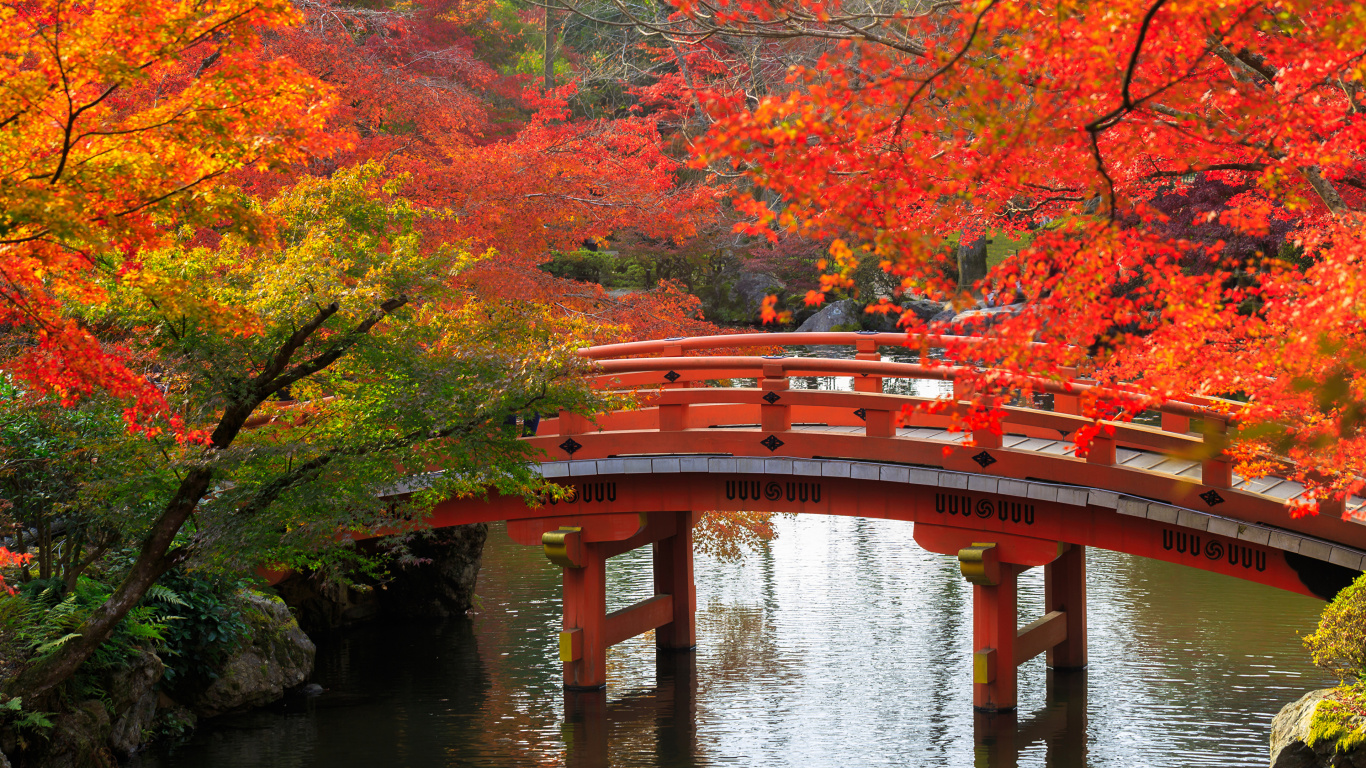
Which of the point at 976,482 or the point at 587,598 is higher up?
the point at 976,482

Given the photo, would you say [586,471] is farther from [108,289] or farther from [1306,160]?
[1306,160]

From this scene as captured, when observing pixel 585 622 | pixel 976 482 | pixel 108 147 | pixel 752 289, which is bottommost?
pixel 585 622

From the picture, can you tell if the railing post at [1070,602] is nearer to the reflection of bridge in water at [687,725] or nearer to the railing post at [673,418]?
the reflection of bridge in water at [687,725]

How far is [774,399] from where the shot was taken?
11.4m

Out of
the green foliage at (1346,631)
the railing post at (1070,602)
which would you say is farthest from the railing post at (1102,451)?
the railing post at (1070,602)

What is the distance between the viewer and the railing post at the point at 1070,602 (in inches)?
506

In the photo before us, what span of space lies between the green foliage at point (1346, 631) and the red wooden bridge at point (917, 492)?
2.19 feet

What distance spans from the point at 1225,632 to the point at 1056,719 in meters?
4.00

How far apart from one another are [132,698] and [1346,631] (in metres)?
9.41

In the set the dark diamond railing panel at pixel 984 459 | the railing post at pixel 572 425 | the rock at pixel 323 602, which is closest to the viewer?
the dark diamond railing panel at pixel 984 459

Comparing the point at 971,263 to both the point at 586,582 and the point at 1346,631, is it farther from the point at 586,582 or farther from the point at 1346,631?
the point at 1346,631

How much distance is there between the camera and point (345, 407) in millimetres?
10008

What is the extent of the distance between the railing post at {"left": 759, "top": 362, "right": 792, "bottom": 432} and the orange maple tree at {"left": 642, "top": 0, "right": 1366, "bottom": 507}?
2.37 m

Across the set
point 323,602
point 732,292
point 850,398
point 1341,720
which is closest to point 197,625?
point 323,602
